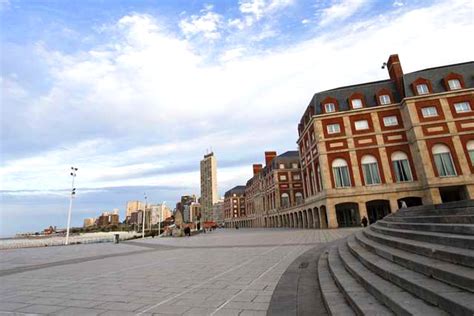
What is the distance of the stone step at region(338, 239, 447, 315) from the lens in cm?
307

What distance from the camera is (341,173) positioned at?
30.6 metres

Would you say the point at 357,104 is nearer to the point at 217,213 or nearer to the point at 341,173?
the point at 341,173

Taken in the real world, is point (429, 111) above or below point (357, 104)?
below

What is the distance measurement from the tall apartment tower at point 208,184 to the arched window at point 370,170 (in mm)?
102900

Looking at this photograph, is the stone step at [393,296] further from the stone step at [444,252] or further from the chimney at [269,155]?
the chimney at [269,155]

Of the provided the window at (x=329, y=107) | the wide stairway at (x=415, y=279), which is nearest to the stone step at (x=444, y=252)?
the wide stairway at (x=415, y=279)

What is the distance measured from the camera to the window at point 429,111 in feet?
95.2

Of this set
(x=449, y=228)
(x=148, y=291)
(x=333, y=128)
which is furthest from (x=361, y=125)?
(x=148, y=291)

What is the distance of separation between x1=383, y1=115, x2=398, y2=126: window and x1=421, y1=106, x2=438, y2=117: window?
275 centimetres

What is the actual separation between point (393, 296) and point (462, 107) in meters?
→ 35.0

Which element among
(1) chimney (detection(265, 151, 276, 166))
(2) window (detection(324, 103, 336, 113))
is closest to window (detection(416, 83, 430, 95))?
(2) window (detection(324, 103, 336, 113))

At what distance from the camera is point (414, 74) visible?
31.8 meters

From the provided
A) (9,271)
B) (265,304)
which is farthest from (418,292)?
(9,271)

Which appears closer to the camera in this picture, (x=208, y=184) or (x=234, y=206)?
(x=234, y=206)
